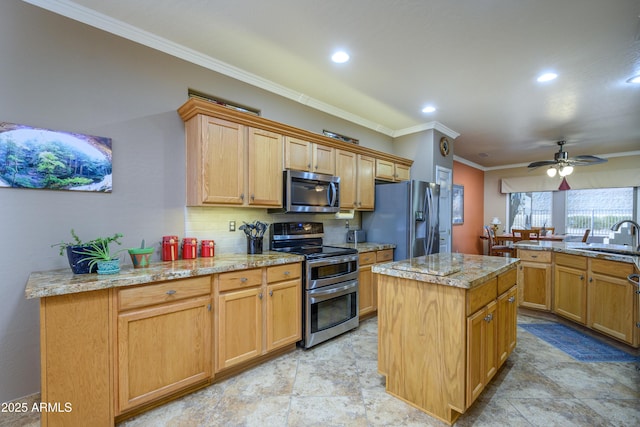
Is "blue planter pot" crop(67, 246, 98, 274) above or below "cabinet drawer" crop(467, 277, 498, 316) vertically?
above

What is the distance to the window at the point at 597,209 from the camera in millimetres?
6125

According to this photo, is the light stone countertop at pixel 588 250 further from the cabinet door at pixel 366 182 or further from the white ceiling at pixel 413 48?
the cabinet door at pixel 366 182

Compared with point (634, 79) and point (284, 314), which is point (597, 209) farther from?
point (284, 314)

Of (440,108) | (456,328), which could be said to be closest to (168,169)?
(456,328)

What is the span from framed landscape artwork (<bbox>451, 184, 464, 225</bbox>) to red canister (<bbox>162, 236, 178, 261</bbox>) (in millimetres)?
6009

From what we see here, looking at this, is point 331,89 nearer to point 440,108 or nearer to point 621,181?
point 440,108

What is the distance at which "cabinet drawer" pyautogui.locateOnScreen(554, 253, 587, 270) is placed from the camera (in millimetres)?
3090

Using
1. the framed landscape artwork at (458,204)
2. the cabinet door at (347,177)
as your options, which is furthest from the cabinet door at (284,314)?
the framed landscape artwork at (458,204)

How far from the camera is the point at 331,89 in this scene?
324 centimetres

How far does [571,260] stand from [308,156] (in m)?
3.27

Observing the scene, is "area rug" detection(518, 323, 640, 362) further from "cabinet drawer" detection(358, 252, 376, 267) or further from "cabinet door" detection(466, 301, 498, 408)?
"cabinet drawer" detection(358, 252, 376, 267)

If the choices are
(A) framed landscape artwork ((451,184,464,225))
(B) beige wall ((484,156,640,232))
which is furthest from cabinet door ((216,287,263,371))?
(B) beige wall ((484,156,640,232))

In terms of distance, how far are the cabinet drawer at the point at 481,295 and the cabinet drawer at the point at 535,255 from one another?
2119 mm

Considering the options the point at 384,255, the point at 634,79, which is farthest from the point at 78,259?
the point at 634,79
